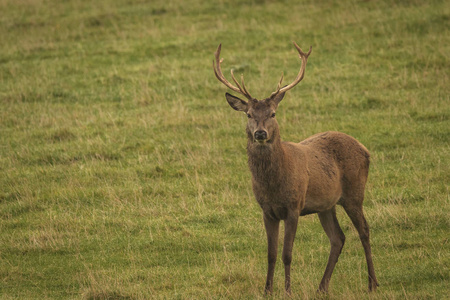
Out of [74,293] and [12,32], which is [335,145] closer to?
[74,293]

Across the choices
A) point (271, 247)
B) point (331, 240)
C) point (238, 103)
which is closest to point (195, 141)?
point (238, 103)

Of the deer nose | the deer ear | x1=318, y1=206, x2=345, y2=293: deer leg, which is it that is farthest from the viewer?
the deer ear

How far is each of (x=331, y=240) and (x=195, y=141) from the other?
5806 mm

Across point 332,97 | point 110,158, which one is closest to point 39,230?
point 110,158

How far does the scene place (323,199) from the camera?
294 inches

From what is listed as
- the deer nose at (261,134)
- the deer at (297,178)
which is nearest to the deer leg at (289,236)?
the deer at (297,178)

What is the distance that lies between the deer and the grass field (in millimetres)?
527

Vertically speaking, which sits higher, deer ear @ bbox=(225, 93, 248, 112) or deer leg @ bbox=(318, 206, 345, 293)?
deer ear @ bbox=(225, 93, 248, 112)

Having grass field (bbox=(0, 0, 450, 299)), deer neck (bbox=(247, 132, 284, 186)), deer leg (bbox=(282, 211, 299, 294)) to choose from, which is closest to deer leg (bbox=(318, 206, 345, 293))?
grass field (bbox=(0, 0, 450, 299))

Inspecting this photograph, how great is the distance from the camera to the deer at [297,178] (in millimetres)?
7145

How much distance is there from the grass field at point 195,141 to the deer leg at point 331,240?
0.54ft

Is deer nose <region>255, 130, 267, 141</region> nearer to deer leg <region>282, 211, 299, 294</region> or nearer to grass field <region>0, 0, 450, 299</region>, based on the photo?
deer leg <region>282, 211, 299, 294</region>

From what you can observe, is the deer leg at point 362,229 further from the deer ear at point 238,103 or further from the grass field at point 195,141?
the deer ear at point 238,103

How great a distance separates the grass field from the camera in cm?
825
